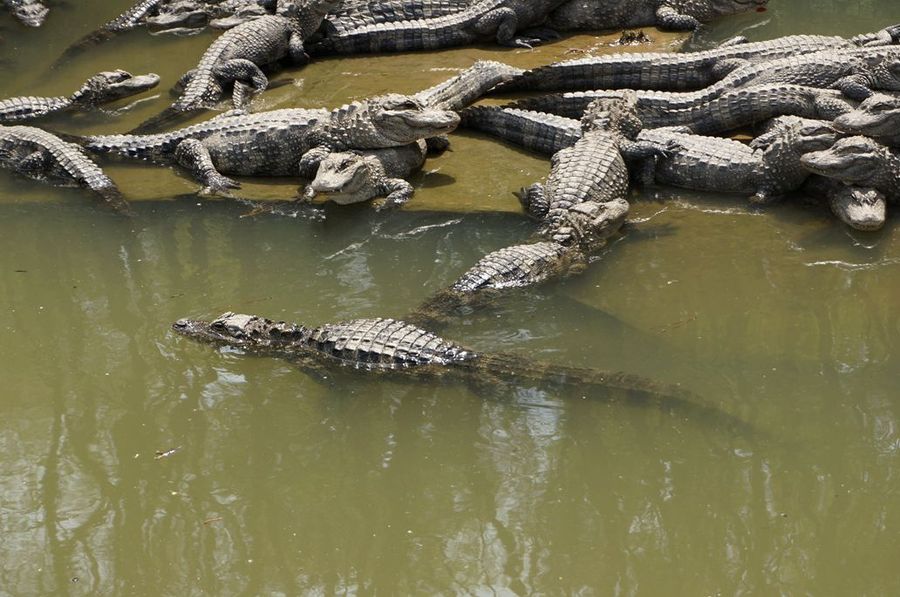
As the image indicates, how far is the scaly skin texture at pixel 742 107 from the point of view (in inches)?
315

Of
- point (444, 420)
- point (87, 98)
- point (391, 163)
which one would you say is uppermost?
point (87, 98)

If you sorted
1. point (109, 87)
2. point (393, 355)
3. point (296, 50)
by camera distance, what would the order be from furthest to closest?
point (296, 50), point (109, 87), point (393, 355)

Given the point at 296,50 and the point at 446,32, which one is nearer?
the point at 296,50

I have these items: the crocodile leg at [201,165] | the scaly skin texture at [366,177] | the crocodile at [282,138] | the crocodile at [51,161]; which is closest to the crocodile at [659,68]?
the crocodile at [282,138]

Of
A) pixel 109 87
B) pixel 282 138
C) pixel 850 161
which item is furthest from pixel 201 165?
pixel 850 161

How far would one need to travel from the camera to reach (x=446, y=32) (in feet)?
34.2

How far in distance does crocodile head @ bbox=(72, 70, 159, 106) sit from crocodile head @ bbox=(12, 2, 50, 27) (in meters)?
2.58

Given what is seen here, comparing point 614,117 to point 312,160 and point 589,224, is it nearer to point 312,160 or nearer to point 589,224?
point 589,224

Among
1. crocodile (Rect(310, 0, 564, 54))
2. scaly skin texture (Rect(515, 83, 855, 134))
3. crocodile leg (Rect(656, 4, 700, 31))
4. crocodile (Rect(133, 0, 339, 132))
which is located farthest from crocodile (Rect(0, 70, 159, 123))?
crocodile leg (Rect(656, 4, 700, 31))

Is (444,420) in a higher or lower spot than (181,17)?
lower

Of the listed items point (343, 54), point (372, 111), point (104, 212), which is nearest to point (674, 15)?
point (343, 54)

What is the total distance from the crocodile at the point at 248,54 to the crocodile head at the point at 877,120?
5.03 meters

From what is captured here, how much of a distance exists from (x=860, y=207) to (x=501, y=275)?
2.39 metres

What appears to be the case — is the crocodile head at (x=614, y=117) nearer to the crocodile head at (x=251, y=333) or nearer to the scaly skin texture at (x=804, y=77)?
the scaly skin texture at (x=804, y=77)
